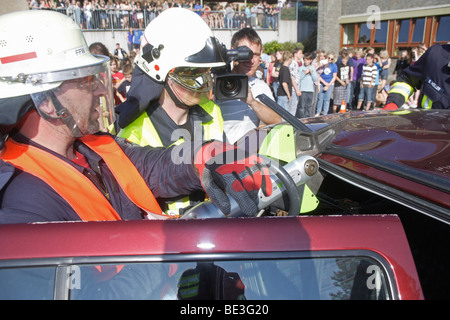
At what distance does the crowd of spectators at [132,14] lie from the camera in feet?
56.0

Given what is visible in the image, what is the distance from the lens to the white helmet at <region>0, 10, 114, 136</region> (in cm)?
132

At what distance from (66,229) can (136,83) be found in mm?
1284

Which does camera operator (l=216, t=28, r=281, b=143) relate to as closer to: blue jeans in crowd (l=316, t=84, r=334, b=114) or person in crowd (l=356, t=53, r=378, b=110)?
blue jeans in crowd (l=316, t=84, r=334, b=114)

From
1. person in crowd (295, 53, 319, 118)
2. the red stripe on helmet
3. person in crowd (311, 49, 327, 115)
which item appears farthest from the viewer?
person in crowd (311, 49, 327, 115)

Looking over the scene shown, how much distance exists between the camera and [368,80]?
381 inches

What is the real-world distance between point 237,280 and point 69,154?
1.07 m

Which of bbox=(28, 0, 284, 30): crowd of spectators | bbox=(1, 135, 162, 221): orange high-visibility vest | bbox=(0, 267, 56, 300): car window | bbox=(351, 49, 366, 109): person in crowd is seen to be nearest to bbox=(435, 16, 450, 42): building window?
bbox=(351, 49, 366, 109): person in crowd

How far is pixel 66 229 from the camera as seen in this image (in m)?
0.98

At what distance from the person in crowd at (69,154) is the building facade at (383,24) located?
15.5 metres

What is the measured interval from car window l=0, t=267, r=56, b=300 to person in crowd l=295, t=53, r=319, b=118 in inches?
333

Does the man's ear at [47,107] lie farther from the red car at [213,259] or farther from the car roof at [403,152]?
the car roof at [403,152]
